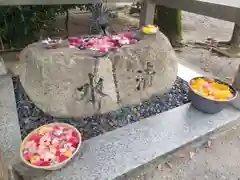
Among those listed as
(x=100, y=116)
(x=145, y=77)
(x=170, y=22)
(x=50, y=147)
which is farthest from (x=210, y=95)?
(x=170, y=22)

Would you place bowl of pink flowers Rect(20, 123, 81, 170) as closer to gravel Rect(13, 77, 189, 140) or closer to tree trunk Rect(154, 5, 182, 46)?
gravel Rect(13, 77, 189, 140)

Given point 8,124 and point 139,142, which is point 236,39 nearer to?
point 139,142

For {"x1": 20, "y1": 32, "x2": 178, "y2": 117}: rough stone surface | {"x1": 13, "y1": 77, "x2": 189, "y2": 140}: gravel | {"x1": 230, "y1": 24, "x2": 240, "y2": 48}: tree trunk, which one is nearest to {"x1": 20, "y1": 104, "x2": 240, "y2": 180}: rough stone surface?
{"x1": 13, "y1": 77, "x2": 189, "y2": 140}: gravel

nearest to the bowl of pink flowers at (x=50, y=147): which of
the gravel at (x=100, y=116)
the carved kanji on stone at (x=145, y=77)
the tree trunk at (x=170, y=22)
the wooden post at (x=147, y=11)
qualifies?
the gravel at (x=100, y=116)

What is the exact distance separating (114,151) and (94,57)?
0.81 meters

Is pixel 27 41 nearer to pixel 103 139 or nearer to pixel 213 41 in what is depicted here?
pixel 103 139

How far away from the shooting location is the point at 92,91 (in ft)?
6.44

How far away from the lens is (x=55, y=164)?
1527mm

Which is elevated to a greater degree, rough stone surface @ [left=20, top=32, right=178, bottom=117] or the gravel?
rough stone surface @ [left=20, top=32, right=178, bottom=117]

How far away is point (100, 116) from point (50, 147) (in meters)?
0.70

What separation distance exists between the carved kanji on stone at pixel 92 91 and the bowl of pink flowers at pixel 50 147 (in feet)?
1.05

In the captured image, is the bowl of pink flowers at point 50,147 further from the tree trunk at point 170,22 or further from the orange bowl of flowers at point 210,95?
the tree trunk at point 170,22

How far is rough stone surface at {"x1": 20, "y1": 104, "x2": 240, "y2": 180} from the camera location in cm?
163

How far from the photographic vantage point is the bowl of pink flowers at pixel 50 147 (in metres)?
1.54
